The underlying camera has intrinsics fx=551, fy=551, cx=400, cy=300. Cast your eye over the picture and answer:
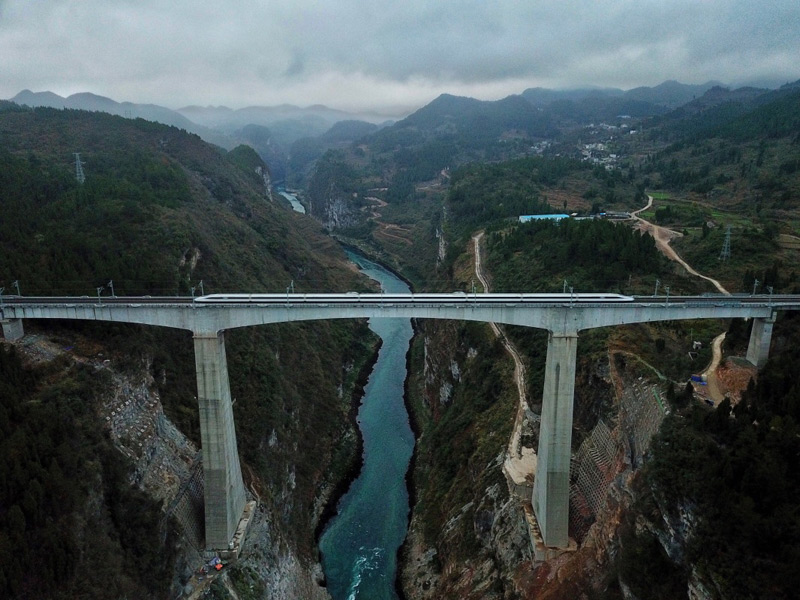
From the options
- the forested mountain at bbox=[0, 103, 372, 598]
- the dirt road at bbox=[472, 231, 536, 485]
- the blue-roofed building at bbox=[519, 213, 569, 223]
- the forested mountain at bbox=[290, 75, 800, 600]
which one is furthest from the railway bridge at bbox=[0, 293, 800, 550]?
the blue-roofed building at bbox=[519, 213, 569, 223]

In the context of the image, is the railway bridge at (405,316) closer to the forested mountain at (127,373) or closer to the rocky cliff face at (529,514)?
the rocky cliff face at (529,514)

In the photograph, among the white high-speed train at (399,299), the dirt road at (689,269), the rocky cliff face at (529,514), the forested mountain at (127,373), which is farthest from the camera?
the white high-speed train at (399,299)

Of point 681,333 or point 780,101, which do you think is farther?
point 780,101

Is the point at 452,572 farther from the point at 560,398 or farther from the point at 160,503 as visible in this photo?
the point at 160,503

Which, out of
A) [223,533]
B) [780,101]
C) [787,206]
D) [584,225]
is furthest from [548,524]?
[780,101]

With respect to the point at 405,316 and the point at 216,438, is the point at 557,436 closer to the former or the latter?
the point at 405,316

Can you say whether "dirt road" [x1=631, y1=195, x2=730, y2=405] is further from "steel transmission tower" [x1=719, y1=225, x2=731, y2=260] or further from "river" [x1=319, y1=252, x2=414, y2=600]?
"river" [x1=319, y1=252, x2=414, y2=600]

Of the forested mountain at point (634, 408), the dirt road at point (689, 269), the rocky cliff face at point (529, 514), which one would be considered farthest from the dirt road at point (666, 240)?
the rocky cliff face at point (529, 514)

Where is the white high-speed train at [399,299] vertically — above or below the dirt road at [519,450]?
above
